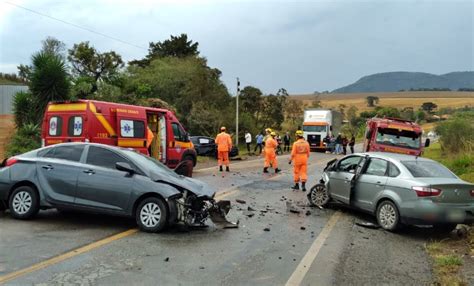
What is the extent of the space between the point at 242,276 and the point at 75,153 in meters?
4.36

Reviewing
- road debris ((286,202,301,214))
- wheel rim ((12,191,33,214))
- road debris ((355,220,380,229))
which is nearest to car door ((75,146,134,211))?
wheel rim ((12,191,33,214))

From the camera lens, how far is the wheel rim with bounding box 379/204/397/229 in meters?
9.16

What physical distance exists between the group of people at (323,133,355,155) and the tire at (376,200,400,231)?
98.8 feet

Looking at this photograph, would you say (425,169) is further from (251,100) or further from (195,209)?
(251,100)

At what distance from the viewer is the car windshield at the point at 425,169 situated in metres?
9.30

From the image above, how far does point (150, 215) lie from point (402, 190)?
4.52 m

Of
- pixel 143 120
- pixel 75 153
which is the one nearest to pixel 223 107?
pixel 143 120

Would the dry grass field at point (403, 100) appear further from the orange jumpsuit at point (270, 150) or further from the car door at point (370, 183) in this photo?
the car door at point (370, 183)

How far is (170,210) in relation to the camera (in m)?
8.05

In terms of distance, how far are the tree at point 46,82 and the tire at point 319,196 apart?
43.9 feet

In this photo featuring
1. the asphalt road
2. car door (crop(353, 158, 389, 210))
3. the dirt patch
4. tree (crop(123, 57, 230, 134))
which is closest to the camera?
the asphalt road

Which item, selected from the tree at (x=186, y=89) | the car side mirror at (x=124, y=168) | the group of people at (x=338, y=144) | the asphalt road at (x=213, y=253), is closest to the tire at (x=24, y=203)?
the asphalt road at (x=213, y=253)

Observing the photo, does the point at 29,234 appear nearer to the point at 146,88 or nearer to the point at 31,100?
the point at 31,100

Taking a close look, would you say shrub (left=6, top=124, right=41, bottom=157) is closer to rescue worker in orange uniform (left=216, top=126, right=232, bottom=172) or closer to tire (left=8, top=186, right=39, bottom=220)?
rescue worker in orange uniform (left=216, top=126, right=232, bottom=172)
